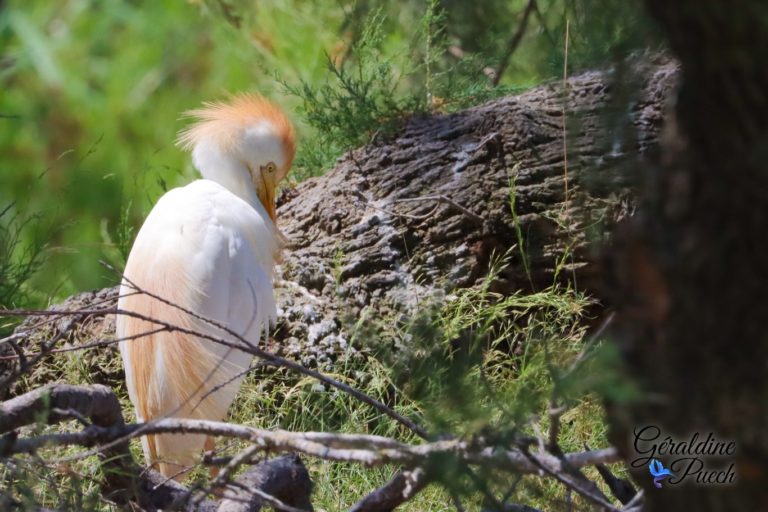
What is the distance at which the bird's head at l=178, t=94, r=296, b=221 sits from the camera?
111 inches

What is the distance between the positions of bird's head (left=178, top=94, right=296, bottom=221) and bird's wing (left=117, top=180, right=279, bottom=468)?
158 millimetres

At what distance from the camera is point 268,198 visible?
287cm

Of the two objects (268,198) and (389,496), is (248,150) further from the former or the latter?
(389,496)

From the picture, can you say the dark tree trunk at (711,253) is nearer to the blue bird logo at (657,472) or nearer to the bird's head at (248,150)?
the blue bird logo at (657,472)

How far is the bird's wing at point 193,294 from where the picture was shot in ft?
7.91

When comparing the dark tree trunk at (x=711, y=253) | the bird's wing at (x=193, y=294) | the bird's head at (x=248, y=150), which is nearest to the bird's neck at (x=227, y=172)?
the bird's head at (x=248, y=150)

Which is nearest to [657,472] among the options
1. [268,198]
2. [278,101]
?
[268,198]

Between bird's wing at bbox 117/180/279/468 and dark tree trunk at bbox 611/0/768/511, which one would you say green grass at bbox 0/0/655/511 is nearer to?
bird's wing at bbox 117/180/279/468

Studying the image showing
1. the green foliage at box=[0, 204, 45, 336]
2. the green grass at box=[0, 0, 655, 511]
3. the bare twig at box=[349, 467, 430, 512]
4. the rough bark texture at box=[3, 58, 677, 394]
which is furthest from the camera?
the rough bark texture at box=[3, 58, 677, 394]

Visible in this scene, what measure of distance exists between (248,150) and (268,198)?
150 mm

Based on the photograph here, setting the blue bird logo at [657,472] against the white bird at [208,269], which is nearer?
the blue bird logo at [657,472]

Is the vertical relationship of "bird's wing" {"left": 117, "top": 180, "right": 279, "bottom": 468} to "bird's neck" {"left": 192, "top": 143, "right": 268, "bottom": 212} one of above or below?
below

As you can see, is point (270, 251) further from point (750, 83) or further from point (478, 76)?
point (750, 83)

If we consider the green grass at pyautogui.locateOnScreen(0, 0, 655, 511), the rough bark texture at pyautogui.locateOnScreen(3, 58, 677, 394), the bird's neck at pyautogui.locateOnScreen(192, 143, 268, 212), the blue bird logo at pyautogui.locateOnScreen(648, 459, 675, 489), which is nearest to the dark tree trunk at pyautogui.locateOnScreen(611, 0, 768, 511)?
the blue bird logo at pyautogui.locateOnScreen(648, 459, 675, 489)
